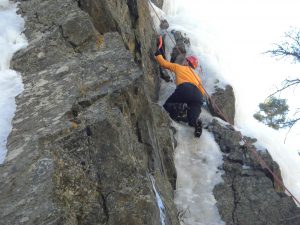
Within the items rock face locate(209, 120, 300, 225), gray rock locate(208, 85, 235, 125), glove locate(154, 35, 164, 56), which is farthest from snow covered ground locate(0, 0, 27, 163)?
gray rock locate(208, 85, 235, 125)

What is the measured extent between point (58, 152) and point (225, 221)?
3626 mm

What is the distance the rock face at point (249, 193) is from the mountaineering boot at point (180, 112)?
31.2 inches

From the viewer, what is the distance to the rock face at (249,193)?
7.09 meters

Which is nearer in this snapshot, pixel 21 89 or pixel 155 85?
pixel 21 89

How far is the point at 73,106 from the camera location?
16.4 ft

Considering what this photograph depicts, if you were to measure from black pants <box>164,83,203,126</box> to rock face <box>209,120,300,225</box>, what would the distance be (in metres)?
0.69

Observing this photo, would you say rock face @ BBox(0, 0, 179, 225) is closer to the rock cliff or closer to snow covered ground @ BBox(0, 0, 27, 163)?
the rock cliff

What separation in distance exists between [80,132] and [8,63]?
240cm

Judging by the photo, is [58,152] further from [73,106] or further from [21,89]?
[21,89]

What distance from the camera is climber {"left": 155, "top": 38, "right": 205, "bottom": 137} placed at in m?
8.10

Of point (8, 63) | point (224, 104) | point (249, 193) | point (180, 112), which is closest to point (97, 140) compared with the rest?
point (8, 63)

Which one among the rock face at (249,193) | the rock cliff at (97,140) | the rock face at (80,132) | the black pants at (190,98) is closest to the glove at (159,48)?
the rock cliff at (97,140)

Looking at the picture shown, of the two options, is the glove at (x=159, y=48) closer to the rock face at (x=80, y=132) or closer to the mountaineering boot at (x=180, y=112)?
the mountaineering boot at (x=180, y=112)

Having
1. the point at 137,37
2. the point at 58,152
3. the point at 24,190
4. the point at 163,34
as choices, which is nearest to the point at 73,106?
the point at 58,152
